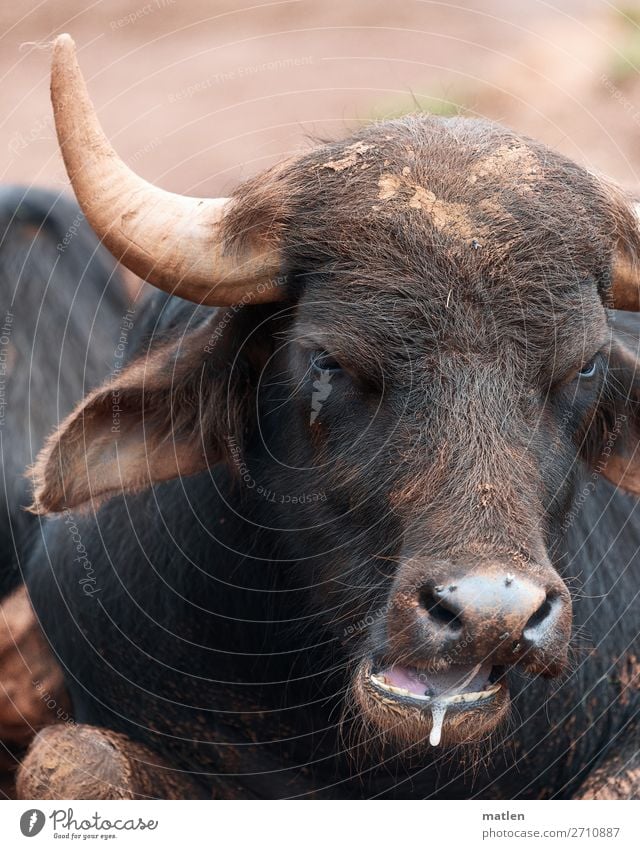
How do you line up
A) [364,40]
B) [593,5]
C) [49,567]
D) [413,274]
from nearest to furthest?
[413,274], [49,567], [593,5], [364,40]

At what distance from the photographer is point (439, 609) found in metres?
3.89

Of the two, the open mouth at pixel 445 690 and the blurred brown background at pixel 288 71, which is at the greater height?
the blurred brown background at pixel 288 71

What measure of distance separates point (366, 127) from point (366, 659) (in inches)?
81.9

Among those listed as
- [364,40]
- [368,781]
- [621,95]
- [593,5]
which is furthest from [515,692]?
[364,40]

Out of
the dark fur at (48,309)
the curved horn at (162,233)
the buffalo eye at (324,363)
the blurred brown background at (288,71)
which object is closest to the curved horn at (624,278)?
the buffalo eye at (324,363)

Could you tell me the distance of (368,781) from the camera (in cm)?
562

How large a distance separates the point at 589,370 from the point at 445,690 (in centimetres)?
134

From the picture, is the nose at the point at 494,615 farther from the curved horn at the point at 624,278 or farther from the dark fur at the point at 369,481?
the curved horn at the point at 624,278

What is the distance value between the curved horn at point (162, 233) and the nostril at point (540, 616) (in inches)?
62.8

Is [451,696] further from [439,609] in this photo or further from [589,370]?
[589,370]

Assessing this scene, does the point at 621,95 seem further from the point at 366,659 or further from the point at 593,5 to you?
the point at 366,659

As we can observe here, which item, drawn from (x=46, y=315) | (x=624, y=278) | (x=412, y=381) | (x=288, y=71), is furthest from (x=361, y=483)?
(x=288, y=71)

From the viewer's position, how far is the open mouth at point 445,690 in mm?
4027

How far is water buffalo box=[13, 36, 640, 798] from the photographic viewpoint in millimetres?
4160
